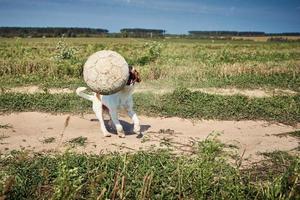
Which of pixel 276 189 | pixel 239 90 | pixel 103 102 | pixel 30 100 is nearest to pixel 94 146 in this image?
pixel 103 102

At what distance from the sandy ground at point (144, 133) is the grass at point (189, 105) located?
21.1 inches

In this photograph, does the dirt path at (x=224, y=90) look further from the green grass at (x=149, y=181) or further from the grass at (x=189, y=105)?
the green grass at (x=149, y=181)

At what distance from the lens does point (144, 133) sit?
955 cm

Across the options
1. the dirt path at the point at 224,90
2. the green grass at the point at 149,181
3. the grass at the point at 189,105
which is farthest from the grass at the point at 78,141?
the dirt path at the point at 224,90

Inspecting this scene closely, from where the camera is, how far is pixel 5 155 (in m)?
7.26

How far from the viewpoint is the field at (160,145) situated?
554cm

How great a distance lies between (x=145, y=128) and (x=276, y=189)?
5.32 metres

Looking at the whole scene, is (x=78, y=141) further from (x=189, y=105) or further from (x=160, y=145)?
(x=189, y=105)

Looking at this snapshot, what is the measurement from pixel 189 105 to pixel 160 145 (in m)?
4.65

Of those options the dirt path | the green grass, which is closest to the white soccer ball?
the green grass

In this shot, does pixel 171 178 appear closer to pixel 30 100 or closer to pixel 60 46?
pixel 30 100

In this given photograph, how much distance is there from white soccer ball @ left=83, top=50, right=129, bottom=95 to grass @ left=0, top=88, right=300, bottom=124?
391 cm

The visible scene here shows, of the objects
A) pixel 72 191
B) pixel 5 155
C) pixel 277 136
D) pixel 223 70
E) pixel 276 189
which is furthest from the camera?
pixel 223 70

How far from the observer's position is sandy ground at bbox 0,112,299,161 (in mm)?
8383
